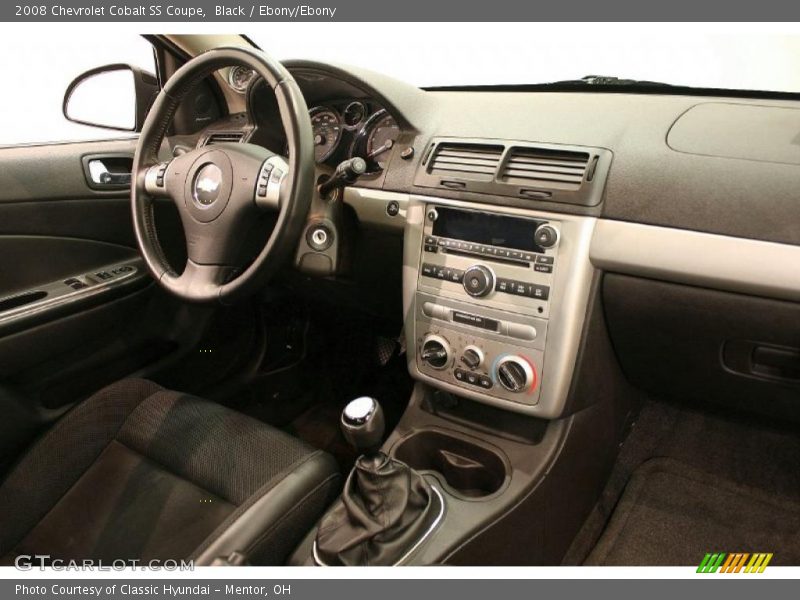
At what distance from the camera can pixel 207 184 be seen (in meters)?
1.19

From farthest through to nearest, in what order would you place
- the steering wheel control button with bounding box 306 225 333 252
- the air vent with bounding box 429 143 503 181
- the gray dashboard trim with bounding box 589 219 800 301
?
the steering wheel control button with bounding box 306 225 333 252 → the air vent with bounding box 429 143 503 181 → the gray dashboard trim with bounding box 589 219 800 301

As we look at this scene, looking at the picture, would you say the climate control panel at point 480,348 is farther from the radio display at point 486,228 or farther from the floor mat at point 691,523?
the floor mat at point 691,523

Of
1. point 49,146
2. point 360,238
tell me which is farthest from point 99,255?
point 360,238

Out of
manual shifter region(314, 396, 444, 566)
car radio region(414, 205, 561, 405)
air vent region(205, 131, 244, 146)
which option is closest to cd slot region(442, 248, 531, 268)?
car radio region(414, 205, 561, 405)

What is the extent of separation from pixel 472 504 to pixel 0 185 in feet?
4.12

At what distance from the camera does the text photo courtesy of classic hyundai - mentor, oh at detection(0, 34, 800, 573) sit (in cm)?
105

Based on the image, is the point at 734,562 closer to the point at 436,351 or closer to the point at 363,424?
the point at 436,351

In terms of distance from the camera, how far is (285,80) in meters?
1.08

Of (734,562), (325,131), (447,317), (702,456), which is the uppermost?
(325,131)

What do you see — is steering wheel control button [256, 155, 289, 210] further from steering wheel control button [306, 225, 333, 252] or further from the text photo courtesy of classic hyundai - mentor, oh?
steering wheel control button [306, 225, 333, 252]

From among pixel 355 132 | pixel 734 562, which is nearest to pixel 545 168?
pixel 355 132

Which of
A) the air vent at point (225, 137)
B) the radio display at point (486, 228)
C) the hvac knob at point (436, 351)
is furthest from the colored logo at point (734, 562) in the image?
the air vent at point (225, 137)

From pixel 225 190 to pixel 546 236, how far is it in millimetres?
592

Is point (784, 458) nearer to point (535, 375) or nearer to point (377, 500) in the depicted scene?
point (535, 375)
